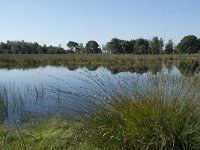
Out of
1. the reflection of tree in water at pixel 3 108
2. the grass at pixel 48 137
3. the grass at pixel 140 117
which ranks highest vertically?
the grass at pixel 140 117

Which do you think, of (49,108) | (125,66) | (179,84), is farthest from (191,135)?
(49,108)

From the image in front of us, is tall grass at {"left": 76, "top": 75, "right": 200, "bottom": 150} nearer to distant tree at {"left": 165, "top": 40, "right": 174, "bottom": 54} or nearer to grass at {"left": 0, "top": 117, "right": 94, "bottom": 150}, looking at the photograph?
grass at {"left": 0, "top": 117, "right": 94, "bottom": 150}

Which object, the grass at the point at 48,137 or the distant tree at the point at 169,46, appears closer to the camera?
the grass at the point at 48,137

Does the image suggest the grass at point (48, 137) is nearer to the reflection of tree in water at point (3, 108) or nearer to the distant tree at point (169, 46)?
the distant tree at point (169, 46)

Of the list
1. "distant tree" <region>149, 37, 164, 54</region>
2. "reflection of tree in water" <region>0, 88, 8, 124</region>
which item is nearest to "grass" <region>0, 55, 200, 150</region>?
"distant tree" <region>149, 37, 164, 54</region>

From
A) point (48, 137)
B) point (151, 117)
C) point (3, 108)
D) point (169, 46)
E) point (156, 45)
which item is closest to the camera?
point (151, 117)

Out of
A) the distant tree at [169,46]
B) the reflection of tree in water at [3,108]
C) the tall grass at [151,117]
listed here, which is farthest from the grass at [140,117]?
the reflection of tree in water at [3,108]

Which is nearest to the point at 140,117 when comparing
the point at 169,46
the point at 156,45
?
the point at 156,45

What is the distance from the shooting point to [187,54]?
7.36 metres

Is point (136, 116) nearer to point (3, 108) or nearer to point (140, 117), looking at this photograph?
point (140, 117)

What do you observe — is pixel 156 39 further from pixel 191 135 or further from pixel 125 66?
pixel 191 135

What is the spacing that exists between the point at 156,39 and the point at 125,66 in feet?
3.48

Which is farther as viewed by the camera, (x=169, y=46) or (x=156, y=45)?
(x=169, y=46)

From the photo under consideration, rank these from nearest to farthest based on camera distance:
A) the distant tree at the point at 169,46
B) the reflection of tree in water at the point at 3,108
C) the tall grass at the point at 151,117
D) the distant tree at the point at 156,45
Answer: the tall grass at the point at 151,117, the distant tree at the point at 156,45, the distant tree at the point at 169,46, the reflection of tree in water at the point at 3,108
